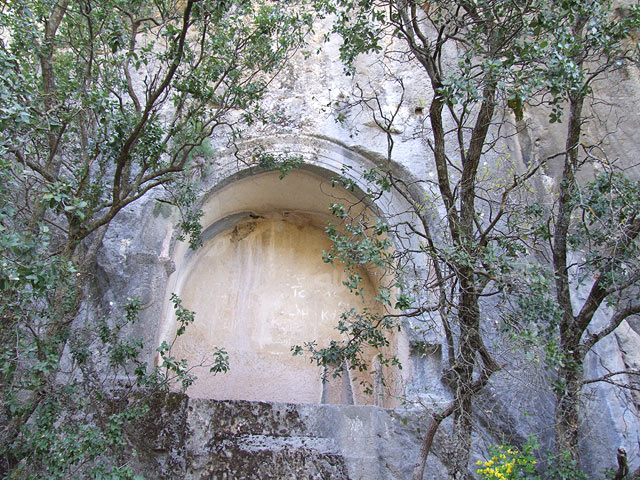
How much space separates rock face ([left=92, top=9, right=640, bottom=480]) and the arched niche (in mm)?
18

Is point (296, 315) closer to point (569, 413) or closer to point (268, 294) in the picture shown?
point (268, 294)

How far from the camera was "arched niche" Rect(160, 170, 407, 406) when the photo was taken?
632cm

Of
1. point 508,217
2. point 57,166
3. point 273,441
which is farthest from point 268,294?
point 508,217

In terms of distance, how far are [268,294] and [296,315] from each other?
0.46 meters

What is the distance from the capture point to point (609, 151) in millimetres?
7113

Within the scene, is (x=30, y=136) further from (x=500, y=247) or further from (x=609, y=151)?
(x=609, y=151)

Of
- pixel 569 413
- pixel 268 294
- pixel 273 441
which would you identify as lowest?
pixel 273 441

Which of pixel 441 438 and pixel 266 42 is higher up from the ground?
pixel 266 42

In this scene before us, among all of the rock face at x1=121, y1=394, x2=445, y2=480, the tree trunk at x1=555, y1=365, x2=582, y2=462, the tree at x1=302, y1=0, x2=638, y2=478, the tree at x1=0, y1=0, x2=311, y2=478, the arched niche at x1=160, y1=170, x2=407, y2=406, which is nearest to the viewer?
the tree at x1=0, y1=0, x2=311, y2=478

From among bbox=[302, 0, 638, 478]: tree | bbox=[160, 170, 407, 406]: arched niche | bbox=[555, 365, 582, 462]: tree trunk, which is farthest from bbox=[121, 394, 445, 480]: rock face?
bbox=[160, 170, 407, 406]: arched niche

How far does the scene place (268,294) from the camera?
23.0 feet

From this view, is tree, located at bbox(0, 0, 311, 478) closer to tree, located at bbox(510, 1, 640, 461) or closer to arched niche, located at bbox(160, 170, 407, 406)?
arched niche, located at bbox(160, 170, 407, 406)

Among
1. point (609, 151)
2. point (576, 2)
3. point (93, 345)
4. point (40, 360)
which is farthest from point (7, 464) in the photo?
point (609, 151)

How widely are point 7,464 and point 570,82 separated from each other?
473 centimetres
